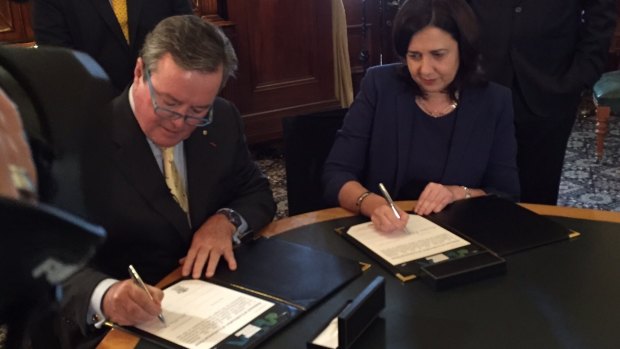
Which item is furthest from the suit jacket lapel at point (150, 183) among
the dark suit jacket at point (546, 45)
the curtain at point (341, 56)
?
the curtain at point (341, 56)

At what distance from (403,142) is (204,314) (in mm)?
931

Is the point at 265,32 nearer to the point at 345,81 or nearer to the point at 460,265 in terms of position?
the point at 345,81

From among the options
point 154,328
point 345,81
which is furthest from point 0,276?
point 345,81

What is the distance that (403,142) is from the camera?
6.01 ft

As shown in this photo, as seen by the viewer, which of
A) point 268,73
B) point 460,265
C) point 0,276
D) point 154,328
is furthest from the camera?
point 268,73

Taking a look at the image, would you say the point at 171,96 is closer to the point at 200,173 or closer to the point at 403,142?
the point at 200,173

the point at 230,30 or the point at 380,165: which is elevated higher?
the point at 230,30

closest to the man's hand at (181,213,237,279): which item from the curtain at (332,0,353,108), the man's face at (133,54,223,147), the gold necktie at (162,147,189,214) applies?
the gold necktie at (162,147,189,214)

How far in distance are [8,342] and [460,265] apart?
1.07m

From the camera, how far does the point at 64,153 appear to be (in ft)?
0.79

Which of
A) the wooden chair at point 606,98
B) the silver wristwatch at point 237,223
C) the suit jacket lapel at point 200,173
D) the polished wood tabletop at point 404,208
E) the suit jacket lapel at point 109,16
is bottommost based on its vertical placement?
the wooden chair at point 606,98

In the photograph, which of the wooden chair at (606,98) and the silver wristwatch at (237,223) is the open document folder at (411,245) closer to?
the silver wristwatch at (237,223)

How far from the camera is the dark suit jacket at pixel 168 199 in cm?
130

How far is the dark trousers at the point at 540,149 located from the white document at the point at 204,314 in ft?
4.83
